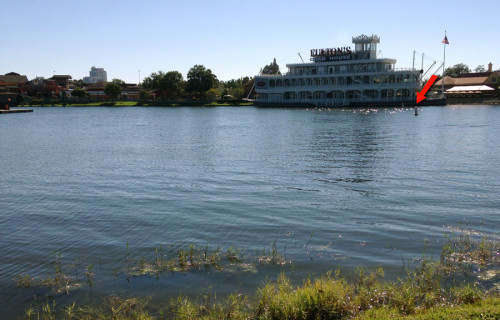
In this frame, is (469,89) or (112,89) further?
(112,89)

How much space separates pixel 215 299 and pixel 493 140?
3617cm

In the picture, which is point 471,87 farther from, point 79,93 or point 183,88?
point 79,93

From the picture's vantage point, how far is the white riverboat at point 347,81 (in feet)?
351

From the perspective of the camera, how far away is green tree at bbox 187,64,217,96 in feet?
480

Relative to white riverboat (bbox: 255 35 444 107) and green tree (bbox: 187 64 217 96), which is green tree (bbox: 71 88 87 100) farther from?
white riverboat (bbox: 255 35 444 107)

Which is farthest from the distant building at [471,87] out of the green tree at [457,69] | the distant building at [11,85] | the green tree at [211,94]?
the distant building at [11,85]

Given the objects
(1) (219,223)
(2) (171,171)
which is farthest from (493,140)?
(1) (219,223)

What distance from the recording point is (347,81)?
113062 mm

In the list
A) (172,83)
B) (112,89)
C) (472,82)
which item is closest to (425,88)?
(472,82)

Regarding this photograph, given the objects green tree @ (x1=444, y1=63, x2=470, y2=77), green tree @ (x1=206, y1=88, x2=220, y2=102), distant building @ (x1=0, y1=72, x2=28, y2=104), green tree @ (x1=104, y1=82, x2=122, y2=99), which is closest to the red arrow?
green tree @ (x1=444, y1=63, x2=470, y2=77)

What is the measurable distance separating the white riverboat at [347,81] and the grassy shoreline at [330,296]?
102m

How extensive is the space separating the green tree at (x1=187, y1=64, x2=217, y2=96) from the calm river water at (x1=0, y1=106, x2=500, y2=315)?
117 metres

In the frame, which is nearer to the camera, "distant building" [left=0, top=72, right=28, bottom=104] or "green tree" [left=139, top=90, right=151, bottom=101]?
"distant building" [left=0, top=72, right=28, bottom=104]

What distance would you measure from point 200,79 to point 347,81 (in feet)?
186
